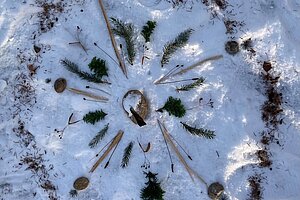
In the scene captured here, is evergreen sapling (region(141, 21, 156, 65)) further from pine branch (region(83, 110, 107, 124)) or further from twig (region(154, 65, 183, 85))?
pine branch (region(83, 110, 107, 124))

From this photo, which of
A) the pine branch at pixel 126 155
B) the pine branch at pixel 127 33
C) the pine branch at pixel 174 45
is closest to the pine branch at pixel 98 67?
the pine branch at pixel 127 33

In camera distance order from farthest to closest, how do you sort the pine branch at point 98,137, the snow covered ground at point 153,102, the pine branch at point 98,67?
the snow covered ground at point 153,102 < the pine branch at point 98,137 < the pine branch at point 98,67

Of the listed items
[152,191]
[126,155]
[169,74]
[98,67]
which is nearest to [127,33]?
[98,67]

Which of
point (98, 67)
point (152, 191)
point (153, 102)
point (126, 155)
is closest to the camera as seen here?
point (152, 191)

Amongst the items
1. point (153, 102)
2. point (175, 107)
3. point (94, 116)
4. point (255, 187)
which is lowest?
point (255, 187)

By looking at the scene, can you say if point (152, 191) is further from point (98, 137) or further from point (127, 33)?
point (127, 33)

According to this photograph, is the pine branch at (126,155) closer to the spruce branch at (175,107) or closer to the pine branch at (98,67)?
the spruce branch at (175,107)

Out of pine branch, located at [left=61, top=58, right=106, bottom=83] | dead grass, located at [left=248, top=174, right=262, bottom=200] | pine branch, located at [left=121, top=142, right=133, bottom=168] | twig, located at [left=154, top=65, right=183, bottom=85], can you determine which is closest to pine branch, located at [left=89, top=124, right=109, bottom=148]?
pine branch, located at [left=121, top=142, right=133, bottom=168]

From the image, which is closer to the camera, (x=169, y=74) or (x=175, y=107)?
(x=175, y=107)
